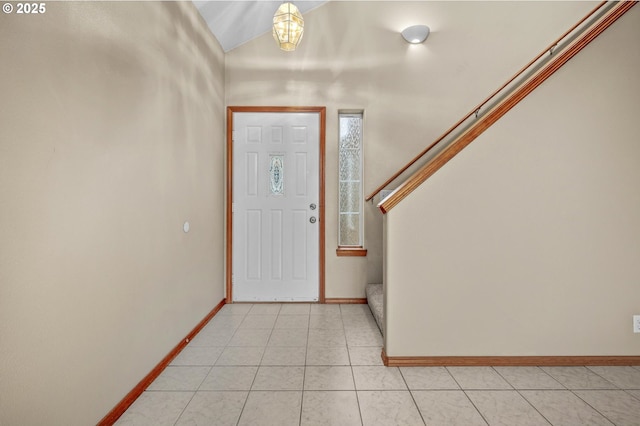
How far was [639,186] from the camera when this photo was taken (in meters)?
2.10

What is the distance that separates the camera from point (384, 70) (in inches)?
139

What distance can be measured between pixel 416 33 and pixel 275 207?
7.63 ft

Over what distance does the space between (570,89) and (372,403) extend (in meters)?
2.24

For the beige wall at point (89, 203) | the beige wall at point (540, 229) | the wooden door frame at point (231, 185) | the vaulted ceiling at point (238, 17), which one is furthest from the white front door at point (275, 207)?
the beige wall at point (540, 229)

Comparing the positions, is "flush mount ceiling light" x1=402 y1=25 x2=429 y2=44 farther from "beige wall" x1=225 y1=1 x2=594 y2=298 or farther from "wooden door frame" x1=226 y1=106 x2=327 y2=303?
"wooden door frame" x1=226 y1=106 x2=327 y2=303

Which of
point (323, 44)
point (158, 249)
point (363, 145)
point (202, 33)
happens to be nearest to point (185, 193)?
point (158, 249)

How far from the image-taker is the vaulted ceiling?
2.93 m

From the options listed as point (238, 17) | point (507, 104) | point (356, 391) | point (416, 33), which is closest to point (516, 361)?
point (356, 391)

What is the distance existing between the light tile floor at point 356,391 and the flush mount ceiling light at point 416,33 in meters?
3.01

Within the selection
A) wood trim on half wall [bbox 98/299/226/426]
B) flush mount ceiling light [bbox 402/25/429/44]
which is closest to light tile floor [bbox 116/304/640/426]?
wood trim on half wall [bbox 98/299/226/426]

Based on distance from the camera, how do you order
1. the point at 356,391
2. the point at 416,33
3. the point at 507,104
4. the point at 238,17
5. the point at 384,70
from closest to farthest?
the point at 356,391 < the point at 507,104 < the point at 238,17 < the point at 416,33 < the point at 384,70

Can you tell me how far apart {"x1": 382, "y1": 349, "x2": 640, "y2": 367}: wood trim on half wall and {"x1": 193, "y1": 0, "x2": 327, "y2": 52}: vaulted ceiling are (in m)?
3.19

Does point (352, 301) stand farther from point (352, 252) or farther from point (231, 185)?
point (231, 185)

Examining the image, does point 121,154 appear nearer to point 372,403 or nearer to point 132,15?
point 132,15
